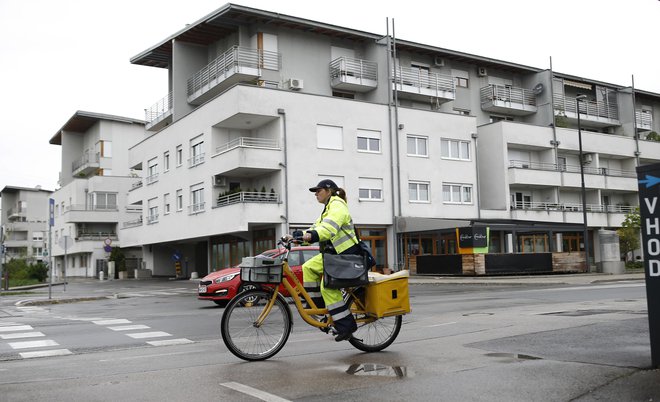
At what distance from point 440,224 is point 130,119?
41435 millimetres

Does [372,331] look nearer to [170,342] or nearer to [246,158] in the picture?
[170,342]

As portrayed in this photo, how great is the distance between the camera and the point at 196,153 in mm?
40094

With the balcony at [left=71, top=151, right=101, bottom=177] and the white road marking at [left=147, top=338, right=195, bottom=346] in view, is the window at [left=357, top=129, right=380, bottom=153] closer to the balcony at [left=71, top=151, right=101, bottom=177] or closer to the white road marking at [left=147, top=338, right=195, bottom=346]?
the white road marking at [left=147, top=338, right=195, bottom=346]

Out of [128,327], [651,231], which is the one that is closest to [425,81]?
[128,327]

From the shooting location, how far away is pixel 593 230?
1951 inches

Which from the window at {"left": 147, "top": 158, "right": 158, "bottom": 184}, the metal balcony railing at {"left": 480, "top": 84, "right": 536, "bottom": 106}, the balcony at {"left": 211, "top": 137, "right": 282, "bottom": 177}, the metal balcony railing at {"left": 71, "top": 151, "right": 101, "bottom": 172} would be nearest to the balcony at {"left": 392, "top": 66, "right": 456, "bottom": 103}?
the metal balcony railing at {"left": 480, "top": 84, "right": 536, "bottom": 106}

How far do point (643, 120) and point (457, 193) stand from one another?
24.7 meters

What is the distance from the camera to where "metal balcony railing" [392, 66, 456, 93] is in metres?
42.9

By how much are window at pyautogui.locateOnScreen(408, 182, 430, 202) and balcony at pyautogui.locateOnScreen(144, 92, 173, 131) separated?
18074mm

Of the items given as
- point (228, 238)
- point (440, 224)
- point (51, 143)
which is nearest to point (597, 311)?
point (440, 224)

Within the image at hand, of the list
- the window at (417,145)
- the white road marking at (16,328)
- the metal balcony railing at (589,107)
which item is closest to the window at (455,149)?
the window at (417,145)

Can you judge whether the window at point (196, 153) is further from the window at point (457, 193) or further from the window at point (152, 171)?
the window at point (457, 193)

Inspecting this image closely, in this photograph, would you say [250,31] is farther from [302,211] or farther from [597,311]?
[597,311]

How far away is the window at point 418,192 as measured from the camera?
133ft
